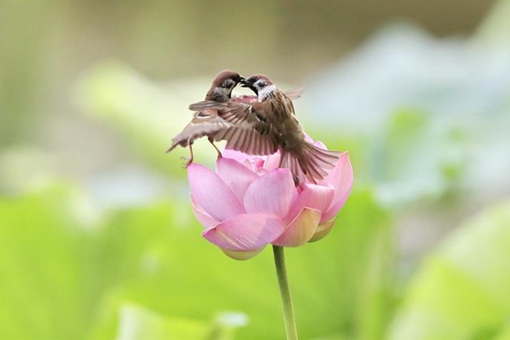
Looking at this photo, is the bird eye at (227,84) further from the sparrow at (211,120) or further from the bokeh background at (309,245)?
the bokeh background at (309,245)

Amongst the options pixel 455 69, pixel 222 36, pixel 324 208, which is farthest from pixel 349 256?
pixel 222 36

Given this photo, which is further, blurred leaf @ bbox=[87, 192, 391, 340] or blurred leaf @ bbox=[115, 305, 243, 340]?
blurred leaf @ bbox=[87, 192, 391, 340]

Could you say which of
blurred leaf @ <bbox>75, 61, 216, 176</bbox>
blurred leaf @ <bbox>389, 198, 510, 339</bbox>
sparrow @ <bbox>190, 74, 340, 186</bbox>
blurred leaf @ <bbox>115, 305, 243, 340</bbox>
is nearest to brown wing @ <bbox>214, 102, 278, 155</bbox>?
sparrow @ <bbox>190, 74, 340, 186</bbox>

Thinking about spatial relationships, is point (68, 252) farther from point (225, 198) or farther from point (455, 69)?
point (455, 69)

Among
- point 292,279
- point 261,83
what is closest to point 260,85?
point 261,83

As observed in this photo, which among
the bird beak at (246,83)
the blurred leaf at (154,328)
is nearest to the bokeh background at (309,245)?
the blurred leaf at (154,328)

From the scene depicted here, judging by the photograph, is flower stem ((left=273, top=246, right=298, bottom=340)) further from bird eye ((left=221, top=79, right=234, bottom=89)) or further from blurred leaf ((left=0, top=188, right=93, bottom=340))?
blurred leaf ((left=0, top=188, right=93, bottom=340))

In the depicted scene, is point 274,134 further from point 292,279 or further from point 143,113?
point 143,113

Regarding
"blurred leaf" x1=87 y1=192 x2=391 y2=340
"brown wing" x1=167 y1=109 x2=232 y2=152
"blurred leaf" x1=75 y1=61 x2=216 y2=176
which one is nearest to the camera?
"brown wing" x1=167 y1=109 x2=232 y2=152
